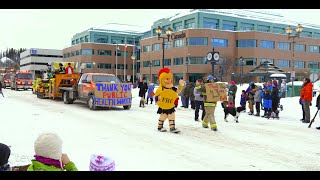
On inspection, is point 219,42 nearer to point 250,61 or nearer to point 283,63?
point 250,61

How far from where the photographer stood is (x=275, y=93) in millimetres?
15312

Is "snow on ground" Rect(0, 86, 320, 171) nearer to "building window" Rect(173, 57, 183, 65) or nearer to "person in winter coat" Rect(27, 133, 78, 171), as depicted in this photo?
"person in winter coat" Rect(27, 133, 78, 171)

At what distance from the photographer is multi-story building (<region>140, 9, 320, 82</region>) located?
69.1m

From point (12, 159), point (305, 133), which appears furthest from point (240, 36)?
point (12, 159)

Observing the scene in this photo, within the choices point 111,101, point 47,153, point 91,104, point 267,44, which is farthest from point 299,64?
point 47,153

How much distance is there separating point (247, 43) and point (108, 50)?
129ft

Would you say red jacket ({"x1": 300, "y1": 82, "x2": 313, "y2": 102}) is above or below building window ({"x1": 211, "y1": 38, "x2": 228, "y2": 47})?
below

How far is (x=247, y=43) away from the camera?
235 ft

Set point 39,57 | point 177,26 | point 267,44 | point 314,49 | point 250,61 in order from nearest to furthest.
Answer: point 250,61
point 267,44
point 177,26
point 314,49
point 39,57

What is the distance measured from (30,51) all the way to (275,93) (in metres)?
128

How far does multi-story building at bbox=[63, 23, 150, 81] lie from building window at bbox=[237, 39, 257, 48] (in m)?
28.1

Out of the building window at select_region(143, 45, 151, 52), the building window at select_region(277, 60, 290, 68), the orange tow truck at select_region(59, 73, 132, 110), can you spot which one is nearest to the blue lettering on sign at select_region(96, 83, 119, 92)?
the orange tow truck at select_region(59, 73, 132, 110)

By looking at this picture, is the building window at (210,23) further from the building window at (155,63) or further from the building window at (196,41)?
the building window at (155,63)

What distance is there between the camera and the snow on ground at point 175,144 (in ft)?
21.6
